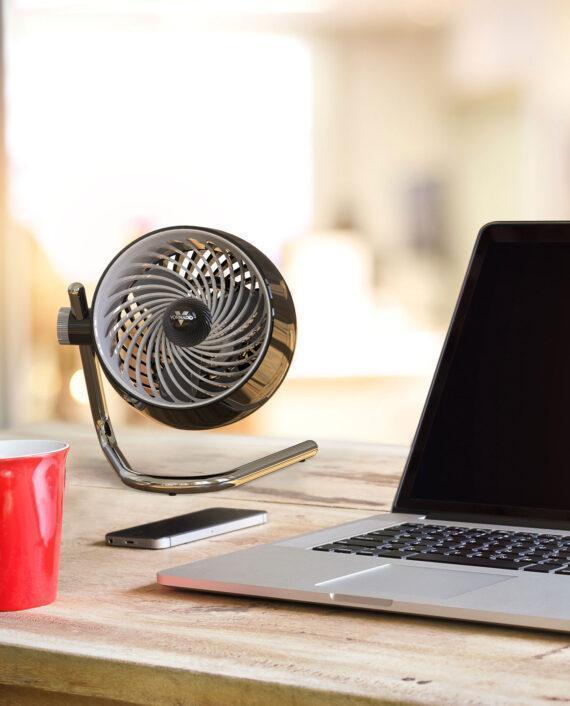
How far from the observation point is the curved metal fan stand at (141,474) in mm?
953

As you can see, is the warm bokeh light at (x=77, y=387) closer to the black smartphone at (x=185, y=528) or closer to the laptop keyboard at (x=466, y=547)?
the black smartphone at (x=185, y=528)

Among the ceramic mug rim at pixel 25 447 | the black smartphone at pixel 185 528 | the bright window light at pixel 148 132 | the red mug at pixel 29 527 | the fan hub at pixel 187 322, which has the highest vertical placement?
the bright window light at pixel 148 132

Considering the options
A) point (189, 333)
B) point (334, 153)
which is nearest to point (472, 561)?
point (189, 333)

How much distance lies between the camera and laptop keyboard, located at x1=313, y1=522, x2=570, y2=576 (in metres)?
0.67

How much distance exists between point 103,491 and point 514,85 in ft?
10.1

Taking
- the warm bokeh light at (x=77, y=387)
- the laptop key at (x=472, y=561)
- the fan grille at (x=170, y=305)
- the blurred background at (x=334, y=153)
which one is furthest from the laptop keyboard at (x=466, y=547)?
the warm bokeh light at (x=77, y=387)

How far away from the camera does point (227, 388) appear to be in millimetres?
974

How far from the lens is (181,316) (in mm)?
983

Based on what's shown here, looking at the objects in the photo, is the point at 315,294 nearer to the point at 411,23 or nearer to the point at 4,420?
the point at 411,23

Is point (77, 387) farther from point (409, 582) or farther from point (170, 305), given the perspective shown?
point (409, 582)

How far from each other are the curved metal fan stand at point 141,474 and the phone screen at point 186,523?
0.04 m

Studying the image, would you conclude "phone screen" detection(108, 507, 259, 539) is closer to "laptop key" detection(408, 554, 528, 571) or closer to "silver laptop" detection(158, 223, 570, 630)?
"silver laptop" detection(158, 223, 570, 630)

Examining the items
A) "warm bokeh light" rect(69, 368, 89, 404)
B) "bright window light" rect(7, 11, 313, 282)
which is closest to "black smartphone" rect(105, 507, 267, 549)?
"bright window light" rect(7, 11, 313, 282)

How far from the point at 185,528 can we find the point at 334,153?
3234mm
